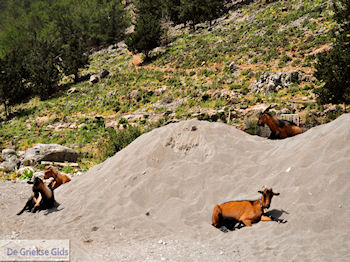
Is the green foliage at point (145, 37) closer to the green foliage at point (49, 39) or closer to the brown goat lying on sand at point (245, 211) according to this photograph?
the green foliage at point (49, 39)

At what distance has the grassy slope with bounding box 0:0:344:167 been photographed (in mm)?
23108

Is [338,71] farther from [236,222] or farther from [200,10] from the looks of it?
[200,10]

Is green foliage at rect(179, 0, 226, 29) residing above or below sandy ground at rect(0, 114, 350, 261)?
above

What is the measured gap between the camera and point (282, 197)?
5.50m

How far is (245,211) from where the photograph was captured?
5.16 metres

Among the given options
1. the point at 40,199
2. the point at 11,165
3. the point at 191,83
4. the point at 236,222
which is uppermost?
the point at 236,222

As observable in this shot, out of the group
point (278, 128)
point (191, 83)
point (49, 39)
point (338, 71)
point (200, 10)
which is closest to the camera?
point (278, 128)

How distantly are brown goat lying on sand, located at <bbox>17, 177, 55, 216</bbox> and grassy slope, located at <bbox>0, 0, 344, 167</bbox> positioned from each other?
27.2ft

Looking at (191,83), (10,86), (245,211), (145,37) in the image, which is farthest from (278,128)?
(10,86)

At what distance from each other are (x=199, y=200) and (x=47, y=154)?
12.1m

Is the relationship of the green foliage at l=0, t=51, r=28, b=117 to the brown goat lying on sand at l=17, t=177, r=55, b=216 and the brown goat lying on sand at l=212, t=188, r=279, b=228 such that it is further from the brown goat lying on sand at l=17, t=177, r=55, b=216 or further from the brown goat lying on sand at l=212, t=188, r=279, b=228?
the brown goat lying on sand at l=212, t=188, r=279, b=228

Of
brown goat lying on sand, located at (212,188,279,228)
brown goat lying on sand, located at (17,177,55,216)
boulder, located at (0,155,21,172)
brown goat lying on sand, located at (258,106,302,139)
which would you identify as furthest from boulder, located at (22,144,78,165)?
brown goat lying on sand, located at (212,188,279,228)

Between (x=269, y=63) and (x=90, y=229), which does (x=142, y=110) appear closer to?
(x=269, y=63)

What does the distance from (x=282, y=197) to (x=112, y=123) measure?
22.3 metres
